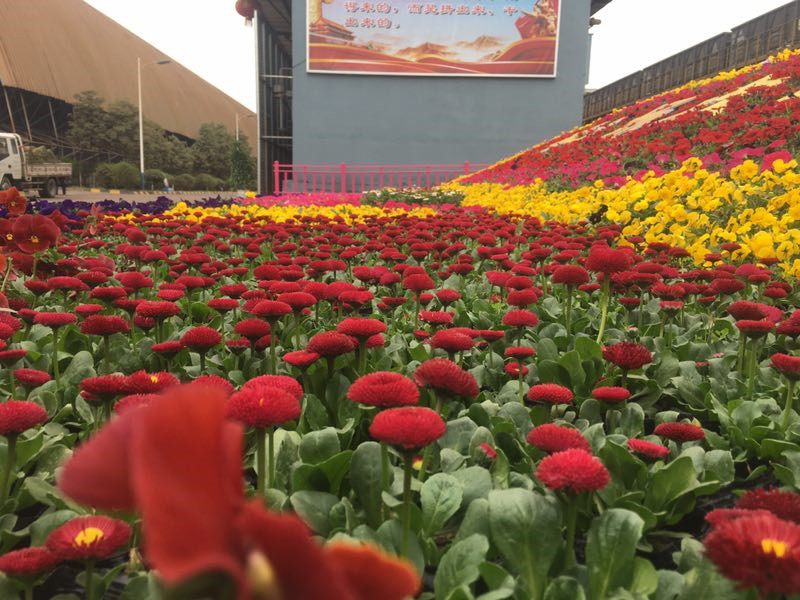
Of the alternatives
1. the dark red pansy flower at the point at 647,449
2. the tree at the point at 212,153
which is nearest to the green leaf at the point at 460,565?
the dark red pansy flower at the point at 647,449

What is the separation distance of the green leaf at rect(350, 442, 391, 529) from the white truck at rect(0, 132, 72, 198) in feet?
59.4

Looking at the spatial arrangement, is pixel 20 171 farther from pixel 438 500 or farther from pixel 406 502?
pixel 406 502

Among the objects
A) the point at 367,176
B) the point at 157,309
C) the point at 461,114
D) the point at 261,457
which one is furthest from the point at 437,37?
the point at 261,457

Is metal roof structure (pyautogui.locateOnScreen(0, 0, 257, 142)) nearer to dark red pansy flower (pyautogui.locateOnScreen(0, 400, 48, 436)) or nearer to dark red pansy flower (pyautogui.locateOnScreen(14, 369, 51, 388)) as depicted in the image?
dark red pansy flower (pyautogui.locateOnScreen(14, 369, 51, 388))

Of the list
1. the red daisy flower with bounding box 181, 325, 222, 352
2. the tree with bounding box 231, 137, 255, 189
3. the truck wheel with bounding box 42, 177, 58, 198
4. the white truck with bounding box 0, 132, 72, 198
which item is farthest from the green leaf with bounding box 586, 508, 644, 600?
the tree with bounding box 231, 137, 255, 189

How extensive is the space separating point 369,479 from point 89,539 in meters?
0.49

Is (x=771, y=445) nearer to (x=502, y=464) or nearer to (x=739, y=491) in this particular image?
(x=739, y=491)

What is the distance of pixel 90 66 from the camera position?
85.8m

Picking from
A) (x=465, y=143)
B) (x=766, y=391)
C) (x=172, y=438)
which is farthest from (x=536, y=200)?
(x=465, y=143)

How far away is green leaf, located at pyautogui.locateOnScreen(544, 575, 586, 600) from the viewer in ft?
3.02

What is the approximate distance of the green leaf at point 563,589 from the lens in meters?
0.92

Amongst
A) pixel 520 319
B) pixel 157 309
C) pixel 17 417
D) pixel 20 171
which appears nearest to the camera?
pixel 17 417

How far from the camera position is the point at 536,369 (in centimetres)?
188

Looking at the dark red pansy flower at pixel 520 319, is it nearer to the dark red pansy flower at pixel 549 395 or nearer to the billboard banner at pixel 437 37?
the dark red pansy flower at pixel 549 395
